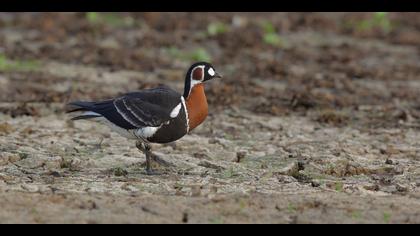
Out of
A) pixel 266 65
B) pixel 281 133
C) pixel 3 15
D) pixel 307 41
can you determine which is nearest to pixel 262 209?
pixel 281 133

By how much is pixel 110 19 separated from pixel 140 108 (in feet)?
31.5

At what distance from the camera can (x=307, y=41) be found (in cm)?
1738

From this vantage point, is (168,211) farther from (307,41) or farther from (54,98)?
(307,41)

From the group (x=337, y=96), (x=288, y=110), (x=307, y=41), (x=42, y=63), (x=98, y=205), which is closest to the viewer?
(x=98, y=205)

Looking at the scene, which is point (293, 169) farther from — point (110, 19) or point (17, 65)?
point (110, 19)

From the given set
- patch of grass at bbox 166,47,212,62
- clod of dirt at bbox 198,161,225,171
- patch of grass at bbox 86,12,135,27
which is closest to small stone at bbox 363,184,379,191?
clod of dirt at bbox 198,161,225,171

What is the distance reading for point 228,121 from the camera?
11.3 meters

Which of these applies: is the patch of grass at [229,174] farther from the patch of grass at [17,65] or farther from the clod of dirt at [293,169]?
the patch of grass at [17,65]

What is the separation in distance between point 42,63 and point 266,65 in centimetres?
348

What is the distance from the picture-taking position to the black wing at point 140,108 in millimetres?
8633

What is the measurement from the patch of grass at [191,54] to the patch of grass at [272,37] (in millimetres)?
1416

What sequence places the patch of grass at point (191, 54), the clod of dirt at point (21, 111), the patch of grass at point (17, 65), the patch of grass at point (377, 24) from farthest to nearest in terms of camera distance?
the patch of grass at point (377, 24)
the patch of grass at point (191, 54)
the patch of grass at point (17, 65)
the clod of dirt at point (21, 111)

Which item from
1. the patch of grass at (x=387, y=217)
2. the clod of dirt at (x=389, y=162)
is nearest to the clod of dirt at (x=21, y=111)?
the clod of dirt at (x=389, y=162)

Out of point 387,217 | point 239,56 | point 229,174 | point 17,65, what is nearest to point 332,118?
point 229,174
